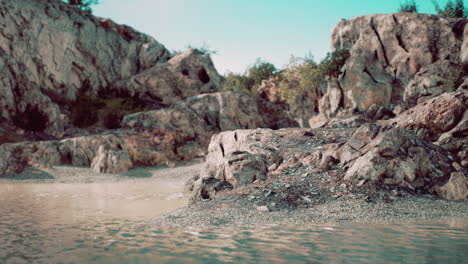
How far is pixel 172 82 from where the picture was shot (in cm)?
2739

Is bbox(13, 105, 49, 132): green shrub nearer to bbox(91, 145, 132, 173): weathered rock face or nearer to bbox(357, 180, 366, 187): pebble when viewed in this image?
bbox(91, 145, 132, 173): weathered rock face

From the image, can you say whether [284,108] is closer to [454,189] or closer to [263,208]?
[454,189]

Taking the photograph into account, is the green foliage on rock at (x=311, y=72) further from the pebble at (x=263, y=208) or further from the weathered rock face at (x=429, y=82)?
the pebble at (x=263, y=208)

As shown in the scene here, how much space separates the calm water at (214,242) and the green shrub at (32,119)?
14674 mm

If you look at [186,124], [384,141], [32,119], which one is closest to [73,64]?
[32,119]

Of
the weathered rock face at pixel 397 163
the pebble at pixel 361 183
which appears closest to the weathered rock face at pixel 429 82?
the weathered rock face at pixel 397 163

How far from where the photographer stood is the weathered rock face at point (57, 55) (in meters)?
20.6

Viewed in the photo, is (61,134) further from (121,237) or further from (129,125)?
(121,237)

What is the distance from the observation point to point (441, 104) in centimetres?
1009

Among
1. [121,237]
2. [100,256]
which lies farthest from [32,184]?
[100,256]

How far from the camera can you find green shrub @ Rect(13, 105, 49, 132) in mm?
19547

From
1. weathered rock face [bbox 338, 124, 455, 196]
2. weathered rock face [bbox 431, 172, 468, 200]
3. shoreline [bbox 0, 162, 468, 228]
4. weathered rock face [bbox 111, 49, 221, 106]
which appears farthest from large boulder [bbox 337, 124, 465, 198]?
weathered rock face [bbox 111, 49, 221, 106]

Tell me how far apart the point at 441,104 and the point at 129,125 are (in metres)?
15.6

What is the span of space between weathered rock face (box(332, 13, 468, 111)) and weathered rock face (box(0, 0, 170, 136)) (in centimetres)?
1776
